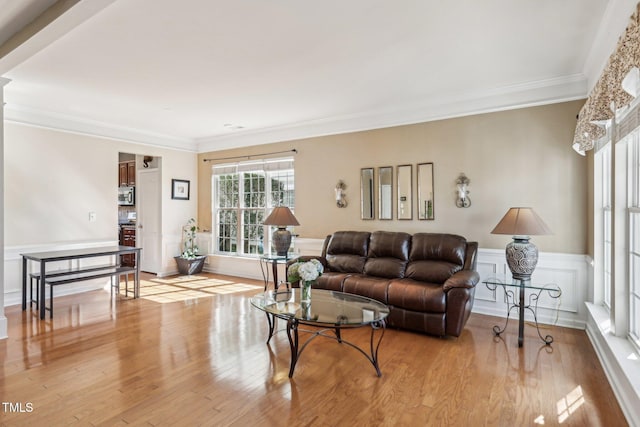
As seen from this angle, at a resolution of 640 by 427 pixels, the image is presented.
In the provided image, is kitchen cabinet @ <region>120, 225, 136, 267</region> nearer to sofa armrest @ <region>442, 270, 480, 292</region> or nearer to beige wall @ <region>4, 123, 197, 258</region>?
beige wall @ <region>4, 123, 197, 258</region>

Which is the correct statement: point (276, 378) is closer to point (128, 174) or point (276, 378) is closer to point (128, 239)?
point (128, 239)

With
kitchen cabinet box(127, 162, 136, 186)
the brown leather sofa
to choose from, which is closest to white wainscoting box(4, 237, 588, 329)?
the brown leather sofa

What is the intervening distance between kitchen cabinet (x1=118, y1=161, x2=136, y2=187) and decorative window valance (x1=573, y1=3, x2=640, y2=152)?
7501mm

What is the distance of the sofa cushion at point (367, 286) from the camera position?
12.2ft

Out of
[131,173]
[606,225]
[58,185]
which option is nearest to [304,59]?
[606,225]

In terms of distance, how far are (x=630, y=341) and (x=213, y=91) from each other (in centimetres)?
451

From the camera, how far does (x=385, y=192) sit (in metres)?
4.89

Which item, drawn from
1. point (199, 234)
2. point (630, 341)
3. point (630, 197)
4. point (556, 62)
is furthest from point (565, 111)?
point (199, 234)

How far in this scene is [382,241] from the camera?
4.44m

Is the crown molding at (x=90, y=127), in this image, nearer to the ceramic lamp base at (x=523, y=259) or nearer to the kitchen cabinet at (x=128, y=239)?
the kitchen cabinet at (x=128, y=239)

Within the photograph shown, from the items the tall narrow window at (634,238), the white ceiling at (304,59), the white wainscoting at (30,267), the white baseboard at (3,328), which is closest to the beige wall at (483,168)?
the white ceiling at (304,59)

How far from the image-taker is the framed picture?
263 inches

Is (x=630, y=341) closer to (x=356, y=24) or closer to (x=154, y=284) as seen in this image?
(x=356, y=24)

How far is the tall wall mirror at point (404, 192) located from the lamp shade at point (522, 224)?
1433mm
